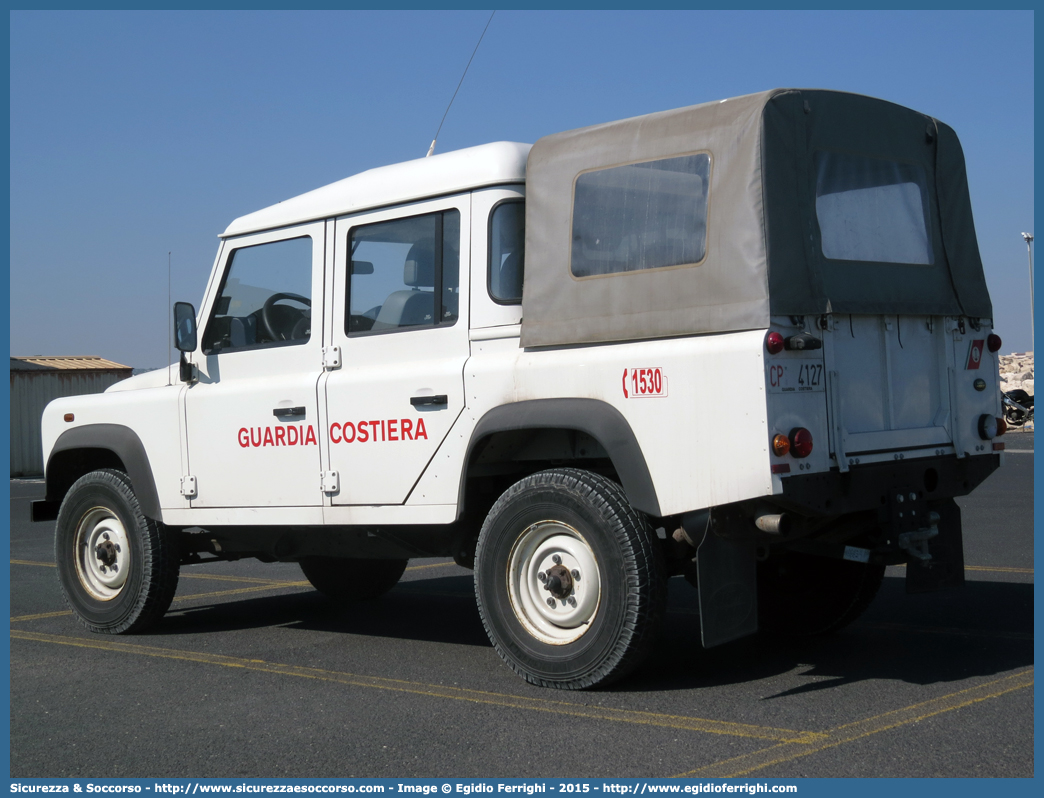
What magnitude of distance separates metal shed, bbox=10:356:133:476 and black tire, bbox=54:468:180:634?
21590 millimetres

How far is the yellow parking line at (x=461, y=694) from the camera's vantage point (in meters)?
4.85

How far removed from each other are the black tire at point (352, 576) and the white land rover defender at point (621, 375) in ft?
4.04

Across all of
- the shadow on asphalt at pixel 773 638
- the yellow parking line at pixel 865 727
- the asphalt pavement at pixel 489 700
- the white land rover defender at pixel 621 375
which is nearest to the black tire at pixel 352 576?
the shadow on asphalt at pixel 773 638

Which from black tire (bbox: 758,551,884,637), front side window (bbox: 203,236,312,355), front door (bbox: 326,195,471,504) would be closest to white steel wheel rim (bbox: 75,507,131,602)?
front side window (bbox: 203,236,312,355)

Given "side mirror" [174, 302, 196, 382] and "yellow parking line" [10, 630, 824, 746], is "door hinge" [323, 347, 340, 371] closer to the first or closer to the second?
"side mirror" [174, 302, 196, 382]

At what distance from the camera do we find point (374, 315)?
264 inches

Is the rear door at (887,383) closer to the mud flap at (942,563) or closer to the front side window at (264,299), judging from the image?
the mud flap at (942,563)

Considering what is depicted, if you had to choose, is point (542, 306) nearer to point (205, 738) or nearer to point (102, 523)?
point (205, 738)

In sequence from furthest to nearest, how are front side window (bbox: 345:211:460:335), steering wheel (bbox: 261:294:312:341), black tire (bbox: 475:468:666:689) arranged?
steering wheel (bbox: 261:294:312:341)
front side window (bbox: 345:211:460:335)
black tire (bbox: 475:468:666:689)

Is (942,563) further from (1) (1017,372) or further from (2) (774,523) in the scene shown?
(1) (1017,372)

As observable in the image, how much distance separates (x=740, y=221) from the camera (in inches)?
209

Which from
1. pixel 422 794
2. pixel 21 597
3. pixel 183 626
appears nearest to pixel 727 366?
pixel 422 794

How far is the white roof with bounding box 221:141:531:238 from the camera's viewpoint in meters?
6.30

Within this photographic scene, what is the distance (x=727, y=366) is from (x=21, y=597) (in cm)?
681
